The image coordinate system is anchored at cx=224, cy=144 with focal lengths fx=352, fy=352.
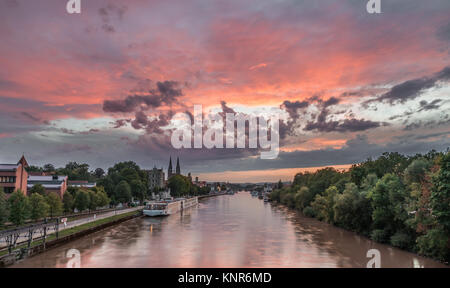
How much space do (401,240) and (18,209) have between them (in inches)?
1695

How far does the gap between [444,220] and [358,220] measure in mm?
21359

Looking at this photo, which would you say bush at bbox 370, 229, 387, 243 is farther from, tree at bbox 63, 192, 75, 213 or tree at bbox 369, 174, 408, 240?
tree at bbox 63, 192, 75, 213

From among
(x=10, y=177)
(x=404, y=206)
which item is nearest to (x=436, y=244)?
(x=404, y=206)

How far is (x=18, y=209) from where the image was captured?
42188 millimetres

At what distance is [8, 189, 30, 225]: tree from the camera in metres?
42.1

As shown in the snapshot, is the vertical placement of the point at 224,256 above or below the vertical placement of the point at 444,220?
below

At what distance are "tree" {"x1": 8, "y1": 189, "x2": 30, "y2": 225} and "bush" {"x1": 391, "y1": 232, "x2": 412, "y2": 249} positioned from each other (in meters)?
42.1

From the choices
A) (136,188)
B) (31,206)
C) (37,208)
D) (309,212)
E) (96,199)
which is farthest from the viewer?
(136,188)

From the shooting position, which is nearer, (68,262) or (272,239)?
(68,262)

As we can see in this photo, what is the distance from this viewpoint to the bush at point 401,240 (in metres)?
35.0

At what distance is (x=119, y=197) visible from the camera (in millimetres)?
95688

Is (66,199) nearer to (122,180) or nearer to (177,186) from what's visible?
(122,180)
